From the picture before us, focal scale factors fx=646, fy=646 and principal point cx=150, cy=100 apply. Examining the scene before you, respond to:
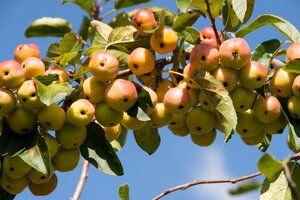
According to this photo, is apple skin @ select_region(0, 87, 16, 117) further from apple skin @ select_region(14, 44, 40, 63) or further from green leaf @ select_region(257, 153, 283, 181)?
green leaf @ select_region(257, 153, 283, 181)

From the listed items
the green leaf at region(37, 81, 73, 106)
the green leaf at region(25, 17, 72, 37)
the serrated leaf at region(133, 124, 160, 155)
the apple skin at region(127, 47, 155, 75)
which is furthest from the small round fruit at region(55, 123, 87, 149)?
the green leaf at region(25, 17, 72, 37)

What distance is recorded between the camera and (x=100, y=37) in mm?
2289

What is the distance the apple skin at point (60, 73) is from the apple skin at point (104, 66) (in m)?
0.11

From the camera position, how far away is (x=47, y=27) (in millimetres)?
4617

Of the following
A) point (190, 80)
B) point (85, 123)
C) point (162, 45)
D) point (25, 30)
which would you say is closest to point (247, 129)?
point (190, 80)

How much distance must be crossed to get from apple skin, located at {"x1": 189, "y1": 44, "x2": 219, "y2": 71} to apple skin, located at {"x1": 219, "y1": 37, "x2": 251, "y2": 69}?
0.9 inches

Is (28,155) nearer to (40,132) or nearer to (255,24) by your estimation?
(40,132)

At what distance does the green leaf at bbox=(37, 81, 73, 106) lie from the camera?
6.04 feet

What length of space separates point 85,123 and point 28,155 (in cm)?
19

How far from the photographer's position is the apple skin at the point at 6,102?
6.18ft

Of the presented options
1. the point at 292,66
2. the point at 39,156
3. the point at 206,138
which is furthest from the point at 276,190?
the point at 39,156

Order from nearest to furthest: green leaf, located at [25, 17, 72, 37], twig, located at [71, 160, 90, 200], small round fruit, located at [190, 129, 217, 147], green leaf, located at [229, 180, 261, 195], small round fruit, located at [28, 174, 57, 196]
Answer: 1. green leaf, located at [229, 180, 261, 195]
2. small round fruit, located at [28, 174, 57, 196]
3. small round fruit, located at [190, 129, 217, 147]
4. twig, located at [71, 160, 90, 200]
5. green leaf, located at [25, 17, 72, 37]

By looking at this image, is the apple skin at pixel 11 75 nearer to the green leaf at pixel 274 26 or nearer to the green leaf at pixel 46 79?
the green leaf at pixel 46 79

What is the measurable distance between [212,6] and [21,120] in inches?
29.5
